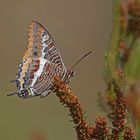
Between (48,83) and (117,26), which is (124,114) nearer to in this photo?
(117,26)

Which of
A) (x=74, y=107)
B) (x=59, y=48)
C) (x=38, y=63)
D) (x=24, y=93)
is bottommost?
(x=74, y=107)

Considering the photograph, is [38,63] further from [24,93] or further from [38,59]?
[24,93]

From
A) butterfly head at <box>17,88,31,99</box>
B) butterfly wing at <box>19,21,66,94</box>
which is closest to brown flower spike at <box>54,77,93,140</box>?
butterfly head at <box>17,88,31,99</box>

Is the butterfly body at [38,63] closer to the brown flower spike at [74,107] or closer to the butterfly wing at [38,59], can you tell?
the butterfly wing at [38,59]

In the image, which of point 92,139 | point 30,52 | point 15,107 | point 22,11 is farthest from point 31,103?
point 92,139

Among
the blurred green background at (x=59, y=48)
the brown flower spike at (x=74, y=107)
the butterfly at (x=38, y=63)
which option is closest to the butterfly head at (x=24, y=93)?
the butterfly at (x=38, y=63)

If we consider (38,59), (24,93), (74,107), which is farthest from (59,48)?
(74,107)
